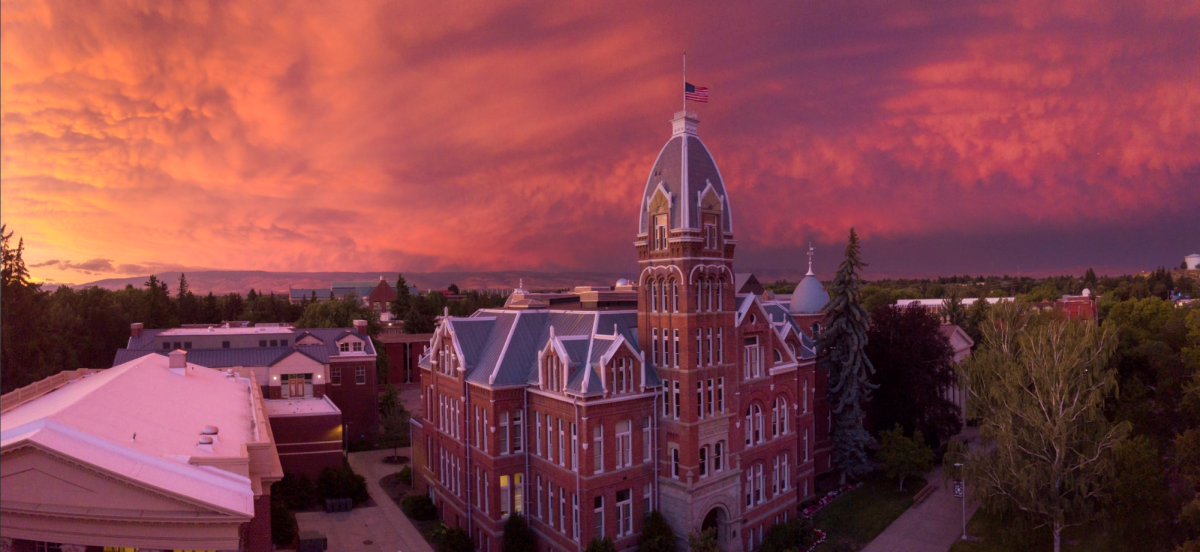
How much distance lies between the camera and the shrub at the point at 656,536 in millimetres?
29750

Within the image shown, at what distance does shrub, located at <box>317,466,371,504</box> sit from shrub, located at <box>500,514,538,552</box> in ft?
48.2

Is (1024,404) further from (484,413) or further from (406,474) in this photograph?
(406,474)

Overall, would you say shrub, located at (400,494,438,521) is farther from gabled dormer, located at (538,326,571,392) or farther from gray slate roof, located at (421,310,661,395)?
gabled dormer, located at (538,326,571,392)

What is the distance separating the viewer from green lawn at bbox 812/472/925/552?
36.0m

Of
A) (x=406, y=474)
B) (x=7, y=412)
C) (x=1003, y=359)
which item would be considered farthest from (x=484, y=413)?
(x=1003, y=359)

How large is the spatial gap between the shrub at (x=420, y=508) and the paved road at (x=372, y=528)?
1.67 ft

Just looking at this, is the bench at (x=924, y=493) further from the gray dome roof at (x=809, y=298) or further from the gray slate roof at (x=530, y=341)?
the gray slate roof at (x=530, y=341)

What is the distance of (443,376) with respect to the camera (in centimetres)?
3844

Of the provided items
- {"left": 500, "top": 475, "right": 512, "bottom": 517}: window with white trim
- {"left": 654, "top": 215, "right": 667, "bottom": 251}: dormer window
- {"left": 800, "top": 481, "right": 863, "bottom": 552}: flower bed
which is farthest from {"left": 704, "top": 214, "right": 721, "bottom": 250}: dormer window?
{"left": 800, "top": 481, "right": 863, "bottom": 552}: flower bed

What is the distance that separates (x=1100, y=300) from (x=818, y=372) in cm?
7433

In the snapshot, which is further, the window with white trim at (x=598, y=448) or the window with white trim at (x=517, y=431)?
the window with white trim at (x=517, y=431)

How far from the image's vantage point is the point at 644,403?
104 ft

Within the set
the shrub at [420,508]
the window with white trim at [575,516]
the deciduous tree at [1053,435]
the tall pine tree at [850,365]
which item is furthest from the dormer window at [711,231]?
the shrub at [420,508]

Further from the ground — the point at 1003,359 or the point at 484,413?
the point at 1003,359
